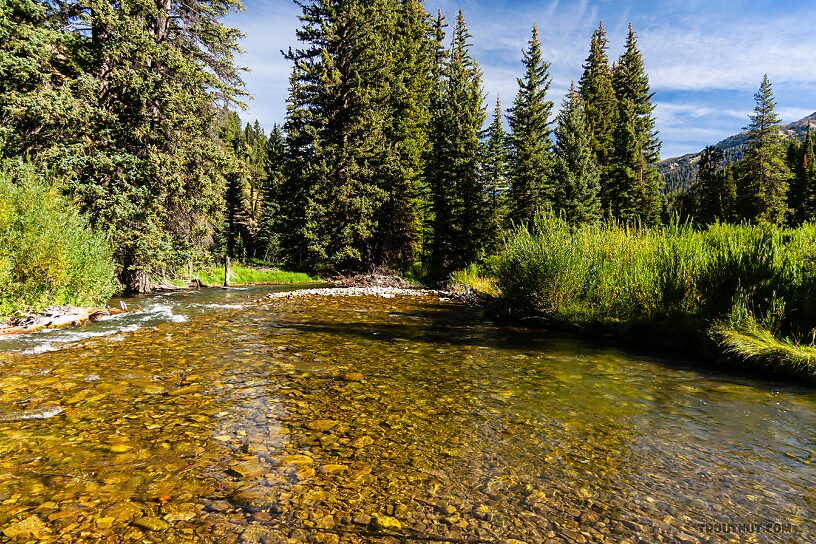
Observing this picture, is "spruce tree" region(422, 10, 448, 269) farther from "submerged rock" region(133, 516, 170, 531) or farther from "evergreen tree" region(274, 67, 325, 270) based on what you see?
"submerged rock" region(133, 516, 170, 531)

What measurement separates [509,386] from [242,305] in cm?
1429

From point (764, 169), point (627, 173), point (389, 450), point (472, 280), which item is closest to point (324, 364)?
point (389, 450)

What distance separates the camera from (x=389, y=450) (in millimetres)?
4914

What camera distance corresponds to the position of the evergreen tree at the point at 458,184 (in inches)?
1305

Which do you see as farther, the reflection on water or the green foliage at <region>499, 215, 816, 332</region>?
the green foliage at <region>499, 215, 816, 332</region>

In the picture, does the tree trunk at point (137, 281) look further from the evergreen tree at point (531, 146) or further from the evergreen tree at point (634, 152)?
the evergreen tree at point (634, 152)

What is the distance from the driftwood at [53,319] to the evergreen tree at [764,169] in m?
59.9

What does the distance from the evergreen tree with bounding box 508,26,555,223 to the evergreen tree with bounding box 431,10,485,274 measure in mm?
4957

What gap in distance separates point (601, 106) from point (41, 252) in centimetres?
5408

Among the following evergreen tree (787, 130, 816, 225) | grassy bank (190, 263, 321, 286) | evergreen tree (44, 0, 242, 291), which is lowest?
grassy bank (190, 263, 321, 286)

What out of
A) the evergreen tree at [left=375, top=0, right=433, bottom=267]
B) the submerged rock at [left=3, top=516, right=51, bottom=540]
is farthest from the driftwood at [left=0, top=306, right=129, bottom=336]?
the evergreen tree at [left=375, top=0, right=433, bottom=267]

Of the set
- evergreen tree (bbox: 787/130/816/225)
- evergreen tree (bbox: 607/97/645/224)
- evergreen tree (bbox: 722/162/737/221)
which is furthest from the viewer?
evergreen tree (bbox: 722/162/737/221)

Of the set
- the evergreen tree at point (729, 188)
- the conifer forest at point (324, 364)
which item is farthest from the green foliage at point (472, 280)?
the evergreen tree at point (729, 188)

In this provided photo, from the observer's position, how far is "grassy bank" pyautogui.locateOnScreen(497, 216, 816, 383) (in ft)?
27.2
